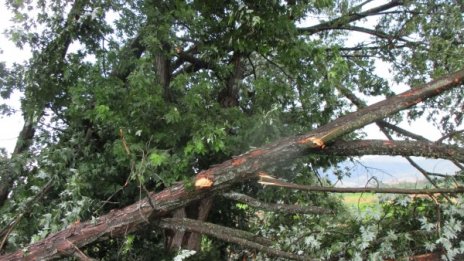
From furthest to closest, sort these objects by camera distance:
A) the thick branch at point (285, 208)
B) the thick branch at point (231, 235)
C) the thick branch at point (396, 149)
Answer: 1. the thick branch at point (396, 149)
2. the thick branch at point (231, 235)
3. the thick branch at point (285, 208)

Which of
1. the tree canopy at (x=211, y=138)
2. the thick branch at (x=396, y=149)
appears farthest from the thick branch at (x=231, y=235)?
the thick branch at (x=396, y=149)

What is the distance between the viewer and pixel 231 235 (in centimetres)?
415

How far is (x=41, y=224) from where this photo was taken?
16.2ft

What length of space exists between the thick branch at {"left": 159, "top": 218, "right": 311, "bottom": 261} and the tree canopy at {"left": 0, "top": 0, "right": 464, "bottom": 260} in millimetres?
14

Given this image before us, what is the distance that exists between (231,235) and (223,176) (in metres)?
0.55

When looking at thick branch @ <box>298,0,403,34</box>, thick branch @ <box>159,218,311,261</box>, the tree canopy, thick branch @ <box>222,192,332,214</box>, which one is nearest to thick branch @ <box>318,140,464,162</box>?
the tree canopy

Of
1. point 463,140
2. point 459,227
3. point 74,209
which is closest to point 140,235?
point 74,209

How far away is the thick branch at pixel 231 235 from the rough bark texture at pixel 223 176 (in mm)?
149

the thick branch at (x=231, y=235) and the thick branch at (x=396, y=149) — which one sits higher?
the thick branch at (x=396, y=149)

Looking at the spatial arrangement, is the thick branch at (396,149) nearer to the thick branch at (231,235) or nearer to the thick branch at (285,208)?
the thick branch at (285,208)

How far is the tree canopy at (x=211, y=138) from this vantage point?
4.31 meters

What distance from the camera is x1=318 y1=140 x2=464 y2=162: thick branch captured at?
13.3 ft

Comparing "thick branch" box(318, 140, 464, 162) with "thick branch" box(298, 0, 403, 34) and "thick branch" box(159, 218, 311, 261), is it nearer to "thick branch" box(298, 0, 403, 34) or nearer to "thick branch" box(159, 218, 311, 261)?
Result: "thick branch" box(159, 218, 311, 261)

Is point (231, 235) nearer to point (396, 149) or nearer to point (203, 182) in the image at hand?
point (203, 182)
